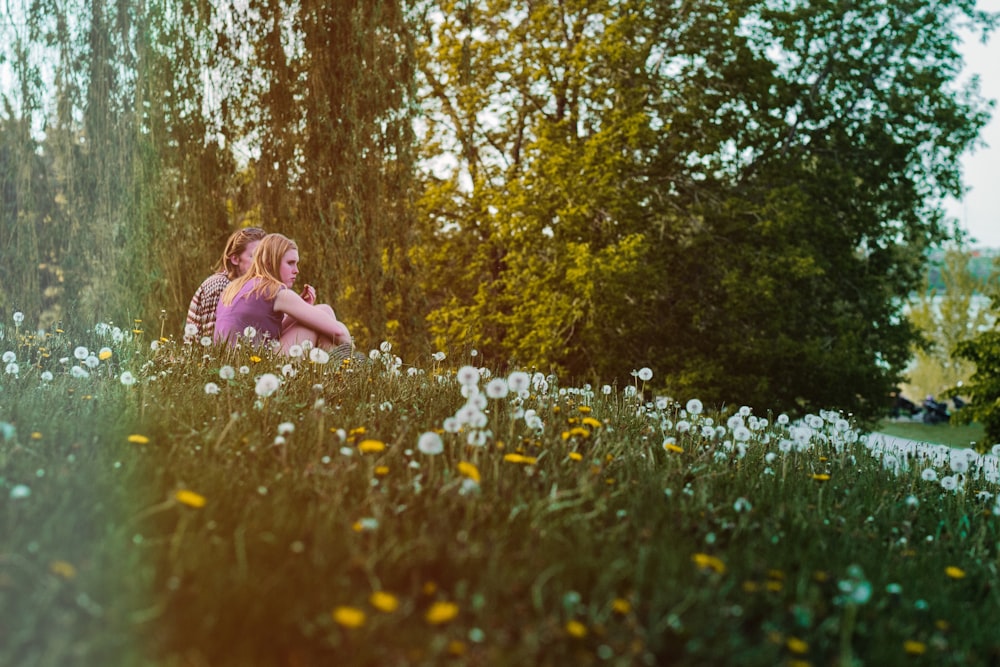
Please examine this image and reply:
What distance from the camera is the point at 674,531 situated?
2914 mm

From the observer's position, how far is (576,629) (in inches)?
81.7

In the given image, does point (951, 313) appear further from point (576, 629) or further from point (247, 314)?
point (576, 629)

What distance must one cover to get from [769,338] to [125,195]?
11679 millimetres

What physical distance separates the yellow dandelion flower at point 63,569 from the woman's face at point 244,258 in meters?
5.42

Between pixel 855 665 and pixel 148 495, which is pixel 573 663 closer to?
pixel 855 665

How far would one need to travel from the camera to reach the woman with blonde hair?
7.12m

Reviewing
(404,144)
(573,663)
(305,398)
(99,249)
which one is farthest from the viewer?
(404,144)

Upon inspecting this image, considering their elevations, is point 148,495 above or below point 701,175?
below

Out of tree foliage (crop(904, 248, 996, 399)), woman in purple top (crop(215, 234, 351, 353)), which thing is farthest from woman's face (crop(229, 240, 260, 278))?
tree foliage (crop(904, 248, 996, 399))

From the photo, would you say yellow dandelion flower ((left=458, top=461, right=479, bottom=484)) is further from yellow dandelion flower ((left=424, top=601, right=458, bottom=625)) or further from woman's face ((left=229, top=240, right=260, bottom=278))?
woman's face ((left=229, top=240, right=260, bottom=278))

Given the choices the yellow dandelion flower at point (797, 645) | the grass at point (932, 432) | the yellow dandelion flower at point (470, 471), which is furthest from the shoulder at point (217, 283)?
the grass at point (932, 432)

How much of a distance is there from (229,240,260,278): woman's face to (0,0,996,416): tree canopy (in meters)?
2.92

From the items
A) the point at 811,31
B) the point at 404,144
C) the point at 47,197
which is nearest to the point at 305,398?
the point at 47,197

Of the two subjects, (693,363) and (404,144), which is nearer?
(404,144)
